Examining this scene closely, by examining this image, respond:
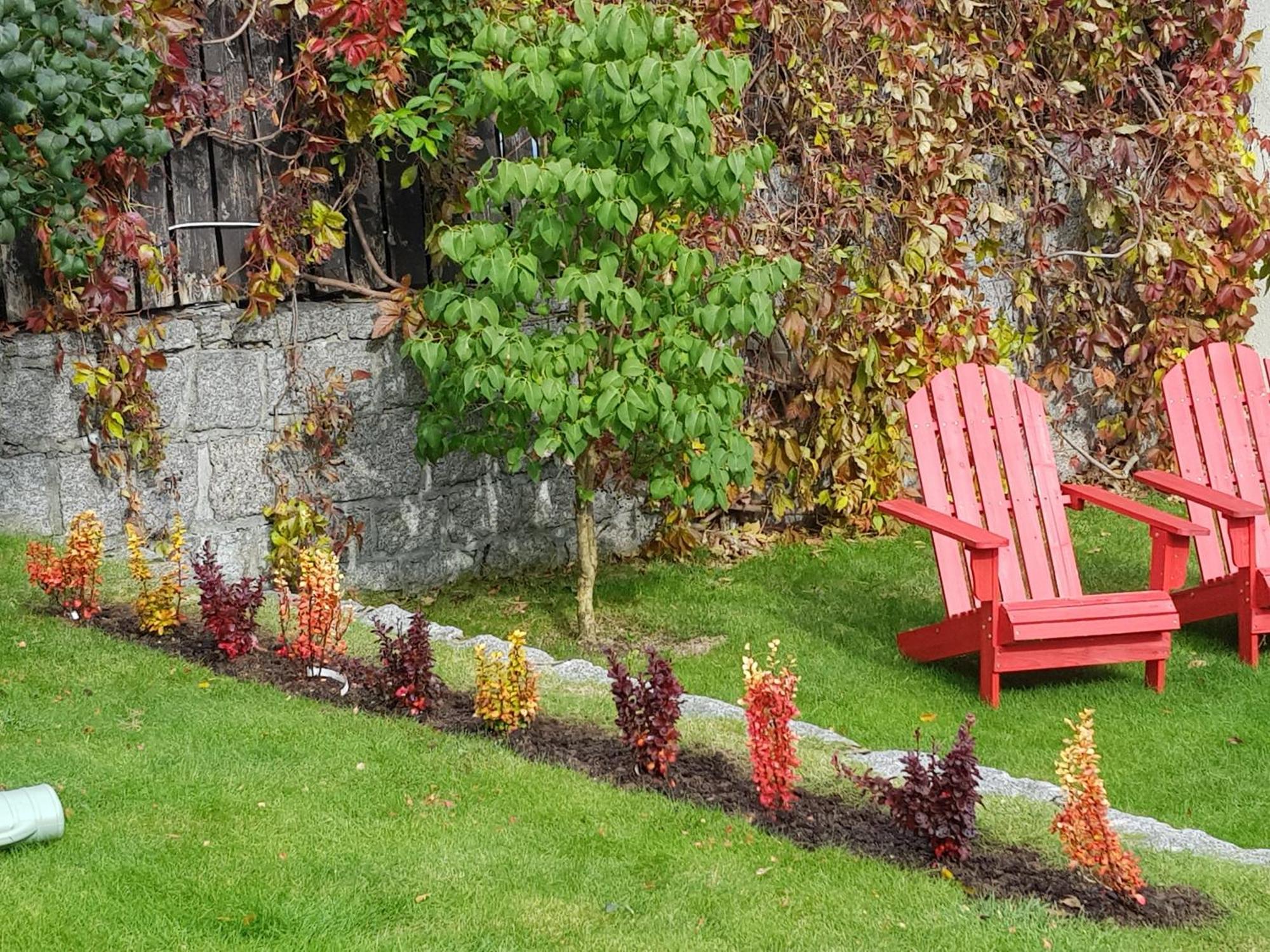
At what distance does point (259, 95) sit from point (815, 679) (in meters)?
2.79

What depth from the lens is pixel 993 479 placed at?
202 inches

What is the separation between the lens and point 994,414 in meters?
5.25

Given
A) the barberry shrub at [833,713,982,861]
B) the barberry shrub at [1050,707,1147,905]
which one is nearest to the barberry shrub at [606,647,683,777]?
the barberry shrub at [833,713,982,861]

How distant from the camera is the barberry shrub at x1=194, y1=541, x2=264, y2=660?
4.28 metres

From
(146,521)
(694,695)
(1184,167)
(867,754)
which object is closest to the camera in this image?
(867,754)

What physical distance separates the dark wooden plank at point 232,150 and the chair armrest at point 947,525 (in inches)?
96.4

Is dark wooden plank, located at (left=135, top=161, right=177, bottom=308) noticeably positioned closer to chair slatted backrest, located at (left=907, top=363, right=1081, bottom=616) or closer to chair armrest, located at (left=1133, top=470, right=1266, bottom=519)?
chair slatted backrest, located at (left=907, top=363, right=1081, bottom=616)

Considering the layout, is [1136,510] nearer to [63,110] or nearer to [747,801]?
[747,801]

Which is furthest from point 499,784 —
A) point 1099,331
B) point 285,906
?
point 1099,331

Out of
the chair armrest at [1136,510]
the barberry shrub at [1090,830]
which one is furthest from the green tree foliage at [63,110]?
the barberry shrub at [1090,830]

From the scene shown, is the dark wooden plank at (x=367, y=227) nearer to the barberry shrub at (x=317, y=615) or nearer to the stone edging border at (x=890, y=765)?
the stone edging border at (x=890, y=765)

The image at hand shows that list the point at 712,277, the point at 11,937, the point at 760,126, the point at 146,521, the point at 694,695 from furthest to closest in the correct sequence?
the point at 760,126 < the point at 146,521 < the point at 712,277 < the point at 694,695 < the point at 11,937

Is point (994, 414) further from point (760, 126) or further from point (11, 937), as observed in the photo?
point (11, 937)

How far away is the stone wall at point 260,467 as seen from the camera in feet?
16.7
